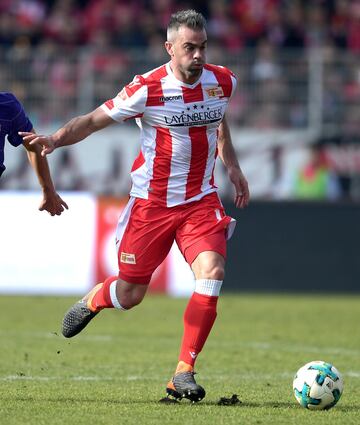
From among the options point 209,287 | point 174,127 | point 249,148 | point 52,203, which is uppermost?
point 174,127

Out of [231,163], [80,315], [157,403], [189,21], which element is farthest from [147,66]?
[157,403]

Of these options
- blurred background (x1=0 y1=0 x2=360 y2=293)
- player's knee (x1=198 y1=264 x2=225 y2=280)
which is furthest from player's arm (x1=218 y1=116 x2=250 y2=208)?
blurred background (x1=0 y1=0 x2=360 y2=293)

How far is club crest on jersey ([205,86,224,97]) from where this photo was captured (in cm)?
758

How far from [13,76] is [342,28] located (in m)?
6.65

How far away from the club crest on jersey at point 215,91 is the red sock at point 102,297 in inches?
57.9

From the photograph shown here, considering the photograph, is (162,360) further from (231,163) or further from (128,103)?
(128,103)

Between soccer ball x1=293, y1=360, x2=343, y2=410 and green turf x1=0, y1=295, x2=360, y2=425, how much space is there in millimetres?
→ 82

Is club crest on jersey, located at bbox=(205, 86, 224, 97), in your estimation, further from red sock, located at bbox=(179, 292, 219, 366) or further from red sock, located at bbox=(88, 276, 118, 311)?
red sock, located at bbox=(88, 276, 118, 311)

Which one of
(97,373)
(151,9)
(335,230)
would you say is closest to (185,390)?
(97,373)

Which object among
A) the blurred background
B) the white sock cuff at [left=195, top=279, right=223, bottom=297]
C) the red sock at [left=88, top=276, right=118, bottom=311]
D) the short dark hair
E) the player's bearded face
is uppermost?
the short dark hair

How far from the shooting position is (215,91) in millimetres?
7613

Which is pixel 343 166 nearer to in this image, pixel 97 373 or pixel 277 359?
pixel 277 359

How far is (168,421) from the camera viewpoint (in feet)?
20.7

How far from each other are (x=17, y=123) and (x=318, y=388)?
2.57m
